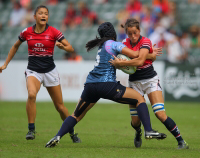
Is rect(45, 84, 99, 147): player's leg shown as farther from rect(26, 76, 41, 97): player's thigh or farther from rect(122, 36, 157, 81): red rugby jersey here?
rect(26, 76, 41, 97): player's thigh

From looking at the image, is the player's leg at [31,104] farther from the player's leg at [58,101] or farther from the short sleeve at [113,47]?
the short sleeve at [113,47]

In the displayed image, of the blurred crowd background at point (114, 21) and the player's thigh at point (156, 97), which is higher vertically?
the blurred crowd background at point (114, 21)

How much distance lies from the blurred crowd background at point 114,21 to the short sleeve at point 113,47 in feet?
33.1

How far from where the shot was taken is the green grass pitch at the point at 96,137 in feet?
19.8

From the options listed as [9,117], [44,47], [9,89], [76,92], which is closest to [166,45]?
[76,92]

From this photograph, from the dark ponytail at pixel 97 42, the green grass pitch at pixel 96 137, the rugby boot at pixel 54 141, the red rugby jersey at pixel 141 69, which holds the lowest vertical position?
the green grass pitch at pixel 96 137

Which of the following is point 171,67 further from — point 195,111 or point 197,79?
point 195,111

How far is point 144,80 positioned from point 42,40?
209 centimetres

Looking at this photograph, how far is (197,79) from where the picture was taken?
15695 millimetres

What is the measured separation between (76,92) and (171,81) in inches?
146

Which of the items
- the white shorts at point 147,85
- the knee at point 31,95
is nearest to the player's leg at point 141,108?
the white shorts at point 147,85

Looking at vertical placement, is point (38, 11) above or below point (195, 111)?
above

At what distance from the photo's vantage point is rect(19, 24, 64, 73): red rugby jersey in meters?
7.66

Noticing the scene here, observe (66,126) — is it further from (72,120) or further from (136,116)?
(136,116)
